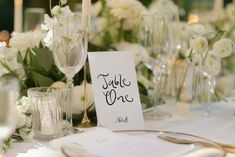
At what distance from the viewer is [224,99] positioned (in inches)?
62.9

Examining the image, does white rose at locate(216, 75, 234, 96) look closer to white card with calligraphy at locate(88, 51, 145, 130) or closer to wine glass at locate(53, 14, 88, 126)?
white card with calligraphy at locate(88, 51, 145, 130)

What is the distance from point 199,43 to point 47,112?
20.7 inches

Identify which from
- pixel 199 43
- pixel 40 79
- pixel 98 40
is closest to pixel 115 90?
pixel 40 79

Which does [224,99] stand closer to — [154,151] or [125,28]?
[125,28]

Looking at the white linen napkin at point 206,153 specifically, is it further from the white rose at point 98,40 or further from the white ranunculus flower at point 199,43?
the white rose at point 98,40

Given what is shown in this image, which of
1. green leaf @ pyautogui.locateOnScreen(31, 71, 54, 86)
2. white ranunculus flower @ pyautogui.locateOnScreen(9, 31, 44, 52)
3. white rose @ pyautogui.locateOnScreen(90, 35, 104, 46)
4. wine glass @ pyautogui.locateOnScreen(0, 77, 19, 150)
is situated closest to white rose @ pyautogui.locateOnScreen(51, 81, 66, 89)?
green leaf @ pyautogui.locateOnScreen(31, 71, 54, 86)

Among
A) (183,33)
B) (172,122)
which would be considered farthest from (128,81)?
(183,33)

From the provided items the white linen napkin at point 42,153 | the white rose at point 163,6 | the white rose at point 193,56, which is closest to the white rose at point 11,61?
the white linen napkin at point 42,153

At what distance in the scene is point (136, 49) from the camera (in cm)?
149

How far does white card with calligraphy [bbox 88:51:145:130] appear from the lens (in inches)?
43.6

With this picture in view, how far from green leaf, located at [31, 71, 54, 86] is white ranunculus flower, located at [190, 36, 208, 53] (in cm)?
44

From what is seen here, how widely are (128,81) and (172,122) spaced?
205mm

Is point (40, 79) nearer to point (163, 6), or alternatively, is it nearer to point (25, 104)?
point (25, 104)

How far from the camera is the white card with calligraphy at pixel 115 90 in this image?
3.64ft
